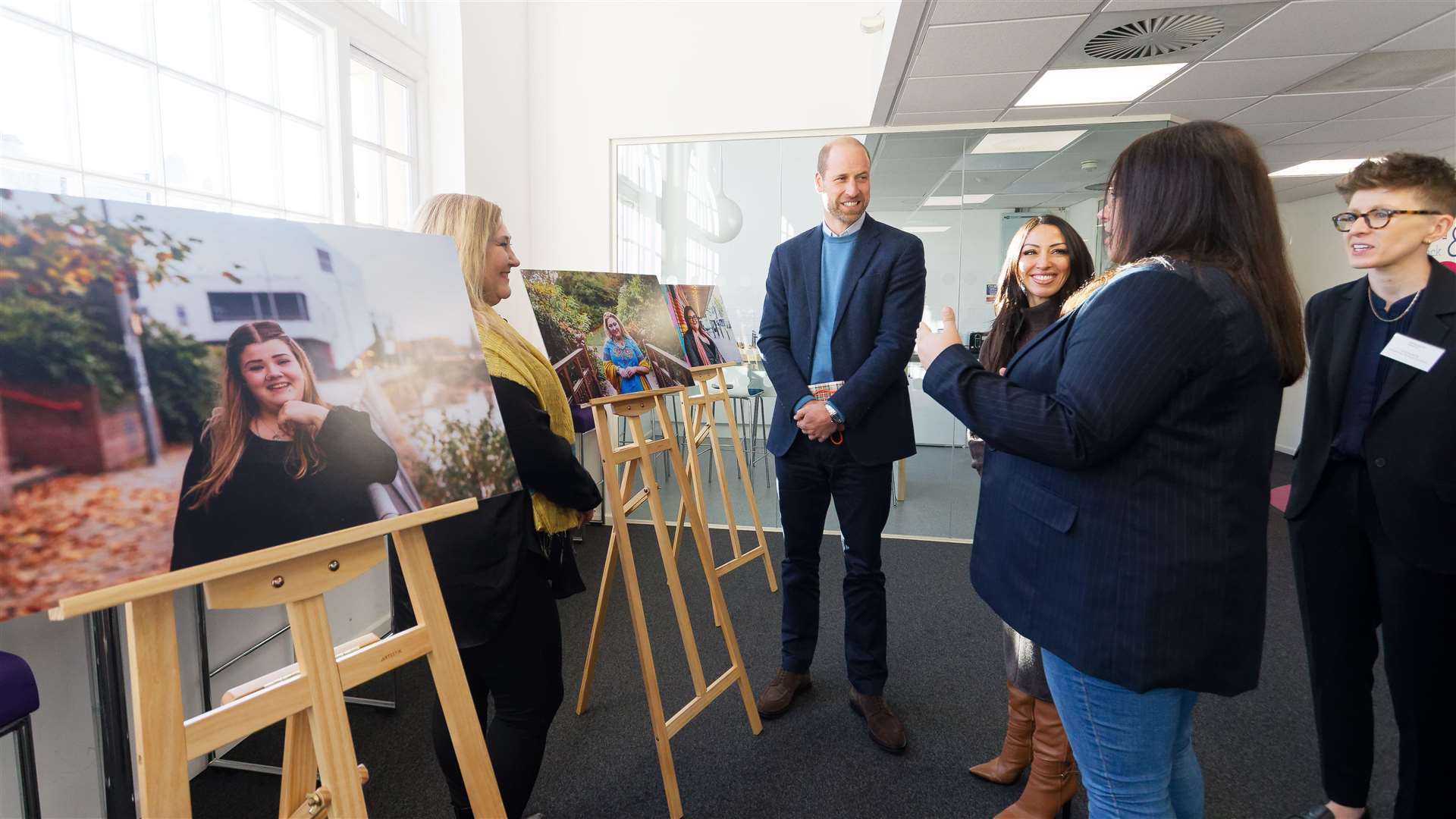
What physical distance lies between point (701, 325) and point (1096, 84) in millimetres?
2397

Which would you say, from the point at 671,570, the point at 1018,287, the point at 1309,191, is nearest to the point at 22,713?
the point at 671,570

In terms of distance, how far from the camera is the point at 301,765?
1.00 m

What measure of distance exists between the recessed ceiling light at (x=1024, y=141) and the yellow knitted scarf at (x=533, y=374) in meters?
3.43

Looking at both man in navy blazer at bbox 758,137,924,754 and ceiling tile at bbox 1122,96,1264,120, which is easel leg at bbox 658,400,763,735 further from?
ceiling tile at bbox 1122,96,1264,120

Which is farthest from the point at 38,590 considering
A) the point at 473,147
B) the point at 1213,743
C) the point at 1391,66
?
the point at 1391,66

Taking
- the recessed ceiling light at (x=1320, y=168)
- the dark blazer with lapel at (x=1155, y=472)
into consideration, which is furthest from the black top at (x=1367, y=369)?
the recessed ceiling light at (x=1320, y=168)

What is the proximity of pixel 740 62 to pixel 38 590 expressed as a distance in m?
4.17

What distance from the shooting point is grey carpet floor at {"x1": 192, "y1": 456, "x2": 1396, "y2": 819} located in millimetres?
1859

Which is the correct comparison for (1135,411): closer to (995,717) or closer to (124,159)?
(995,717)

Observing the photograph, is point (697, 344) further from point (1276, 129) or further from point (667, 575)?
point (1276, 129)

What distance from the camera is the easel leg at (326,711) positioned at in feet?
2.98

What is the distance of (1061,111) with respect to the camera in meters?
3.77

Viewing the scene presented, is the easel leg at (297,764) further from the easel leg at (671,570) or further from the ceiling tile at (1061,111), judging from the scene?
the ceiling tile at (1061,111)

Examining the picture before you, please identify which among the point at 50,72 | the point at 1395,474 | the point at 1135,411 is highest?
the point at 50,72
